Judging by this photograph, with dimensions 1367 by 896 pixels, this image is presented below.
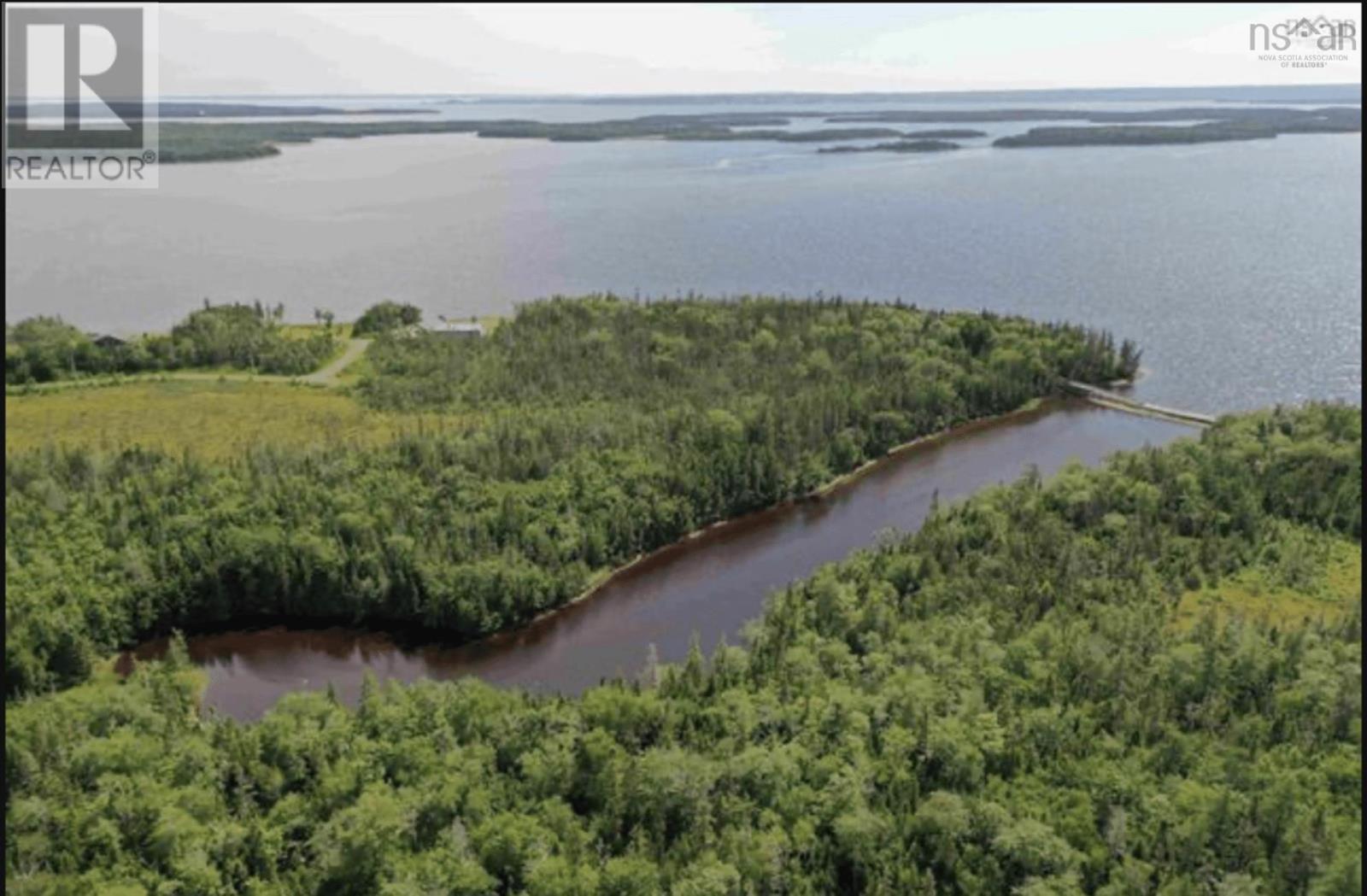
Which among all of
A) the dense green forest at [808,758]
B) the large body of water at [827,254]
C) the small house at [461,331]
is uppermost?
the large body of water at [827,254]

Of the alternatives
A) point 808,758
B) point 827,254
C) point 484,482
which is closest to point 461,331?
point 484,482

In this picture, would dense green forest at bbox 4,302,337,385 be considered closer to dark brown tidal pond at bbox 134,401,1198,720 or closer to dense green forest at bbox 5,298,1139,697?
dense green forest at bbox 5,298,1139,697

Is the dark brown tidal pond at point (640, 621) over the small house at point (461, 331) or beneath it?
beneath

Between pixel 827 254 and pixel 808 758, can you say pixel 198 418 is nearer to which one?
pixel 808 758

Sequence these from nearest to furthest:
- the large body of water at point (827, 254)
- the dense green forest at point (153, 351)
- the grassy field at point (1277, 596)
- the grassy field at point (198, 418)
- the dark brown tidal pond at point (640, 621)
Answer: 1. the grassy field at point (1277, 596)
2. the dark brown tidal pond at point (640, 621)
3. the grassy field at point (198, 418)
4. the dense green forest at point (153, 351)
5. the large body of water at point (827, 254)

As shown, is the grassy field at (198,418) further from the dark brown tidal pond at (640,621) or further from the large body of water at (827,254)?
the large body of water at (827,254)

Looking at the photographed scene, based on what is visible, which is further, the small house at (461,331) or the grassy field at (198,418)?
the small house at (461,331)

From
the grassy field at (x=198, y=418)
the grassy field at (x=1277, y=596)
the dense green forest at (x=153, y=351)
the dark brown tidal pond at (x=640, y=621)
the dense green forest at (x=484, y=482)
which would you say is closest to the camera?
the grassy field at (x=1277, y=596)

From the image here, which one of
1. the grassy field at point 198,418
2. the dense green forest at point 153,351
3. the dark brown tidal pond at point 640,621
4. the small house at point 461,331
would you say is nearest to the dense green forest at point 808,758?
the dark brown tidal pond at point 640,621
